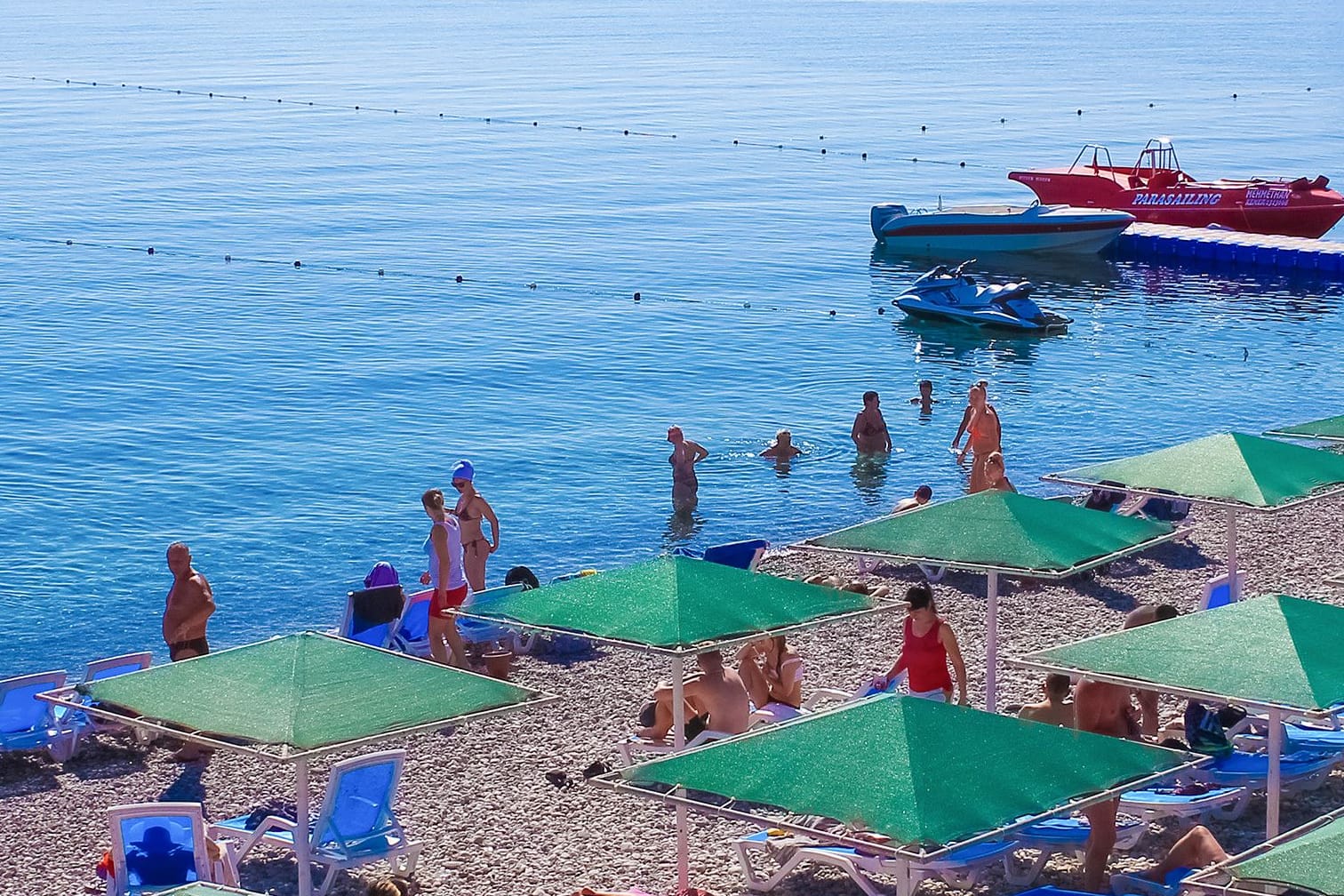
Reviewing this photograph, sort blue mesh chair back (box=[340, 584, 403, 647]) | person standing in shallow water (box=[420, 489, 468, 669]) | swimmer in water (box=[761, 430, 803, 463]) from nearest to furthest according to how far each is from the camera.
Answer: person standing in shallow water (box=[420, 489, 468, 669])
blue mesh chair back (box=[340, 584, 403, 647])
swimmer in water (box=[761, 430, 803, 463])

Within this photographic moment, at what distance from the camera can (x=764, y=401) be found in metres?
33.1

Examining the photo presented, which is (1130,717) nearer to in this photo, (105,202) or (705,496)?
(705,496)

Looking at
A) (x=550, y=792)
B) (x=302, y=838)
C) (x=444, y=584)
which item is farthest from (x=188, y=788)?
(x=444, y=584)

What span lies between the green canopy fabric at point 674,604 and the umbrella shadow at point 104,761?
323 centimetres

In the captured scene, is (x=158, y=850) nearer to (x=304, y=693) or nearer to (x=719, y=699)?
(x=304, y=693)

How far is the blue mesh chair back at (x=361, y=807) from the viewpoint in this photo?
414 inches

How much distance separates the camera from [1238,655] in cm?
994

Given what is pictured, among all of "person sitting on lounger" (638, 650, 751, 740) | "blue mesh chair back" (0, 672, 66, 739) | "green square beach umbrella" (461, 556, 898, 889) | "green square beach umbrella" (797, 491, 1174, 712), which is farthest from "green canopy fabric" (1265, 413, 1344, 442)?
"blue mesh chair back" (0, 672, 66, 739)

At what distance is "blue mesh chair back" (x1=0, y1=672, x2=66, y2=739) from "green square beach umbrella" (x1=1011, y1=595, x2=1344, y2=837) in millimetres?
7445

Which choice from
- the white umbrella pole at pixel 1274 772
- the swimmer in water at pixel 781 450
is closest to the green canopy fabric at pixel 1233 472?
the white umbrella pole at pixel 1274 772

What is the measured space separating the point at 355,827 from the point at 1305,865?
19.0 ft

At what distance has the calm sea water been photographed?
81.5ft

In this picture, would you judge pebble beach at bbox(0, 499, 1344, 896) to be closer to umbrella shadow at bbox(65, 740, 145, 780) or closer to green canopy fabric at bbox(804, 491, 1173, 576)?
umbrella shadow at bbox(65, 740, 145, 780)

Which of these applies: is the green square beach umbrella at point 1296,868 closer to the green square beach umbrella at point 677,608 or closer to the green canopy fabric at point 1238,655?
the green canopy fabric at point 1238,655
